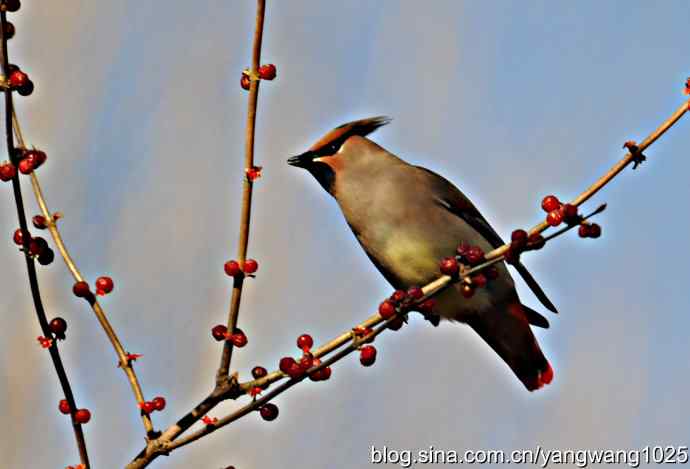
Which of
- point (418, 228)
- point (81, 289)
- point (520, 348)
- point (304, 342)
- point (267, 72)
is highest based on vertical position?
point (418, 228)

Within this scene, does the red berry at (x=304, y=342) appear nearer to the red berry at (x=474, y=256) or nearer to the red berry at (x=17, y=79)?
the red berry at (x=474, y=256)

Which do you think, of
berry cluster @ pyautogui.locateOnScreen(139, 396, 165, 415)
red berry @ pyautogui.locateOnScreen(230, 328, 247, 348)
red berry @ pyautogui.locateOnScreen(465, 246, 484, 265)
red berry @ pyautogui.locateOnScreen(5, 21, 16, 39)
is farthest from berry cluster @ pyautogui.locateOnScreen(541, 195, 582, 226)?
red berry @ pyautogui.locateOnScreen(5, 21, 16, 39)

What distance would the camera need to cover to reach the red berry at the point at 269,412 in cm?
207

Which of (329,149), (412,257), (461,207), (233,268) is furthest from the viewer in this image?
(461,207)

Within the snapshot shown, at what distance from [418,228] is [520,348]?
2.34 ft

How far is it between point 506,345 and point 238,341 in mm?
2342

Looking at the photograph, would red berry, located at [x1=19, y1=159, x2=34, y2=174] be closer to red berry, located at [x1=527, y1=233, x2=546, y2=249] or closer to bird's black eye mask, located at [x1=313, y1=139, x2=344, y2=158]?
red berry, located at [x1=527, y1=233, x2=546, y2=249]

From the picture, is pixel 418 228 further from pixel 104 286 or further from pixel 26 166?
pixel 26 166

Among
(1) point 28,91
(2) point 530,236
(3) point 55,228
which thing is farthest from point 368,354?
(1) point 28,91

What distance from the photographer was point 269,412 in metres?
2.08

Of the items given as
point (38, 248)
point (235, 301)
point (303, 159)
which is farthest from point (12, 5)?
point (303, 159)

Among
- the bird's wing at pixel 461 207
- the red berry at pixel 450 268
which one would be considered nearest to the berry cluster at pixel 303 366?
the red berry at pixel 450 268

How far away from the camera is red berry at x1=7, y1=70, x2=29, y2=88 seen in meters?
1.86

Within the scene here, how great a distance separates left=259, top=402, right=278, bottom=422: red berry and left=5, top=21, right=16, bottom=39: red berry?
855 mm
